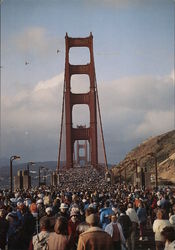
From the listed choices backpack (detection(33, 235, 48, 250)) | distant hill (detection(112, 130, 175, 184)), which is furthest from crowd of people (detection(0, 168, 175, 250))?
distant hill (detection(112, 130, 175, 184))

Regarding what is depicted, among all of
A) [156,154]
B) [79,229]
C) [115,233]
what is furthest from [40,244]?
[156,154]

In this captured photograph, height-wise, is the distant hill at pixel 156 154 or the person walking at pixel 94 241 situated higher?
the person walking at pixel 94 241

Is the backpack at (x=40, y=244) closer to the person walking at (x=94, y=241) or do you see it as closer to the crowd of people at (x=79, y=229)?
the crowd of people at (x=79, y=229)

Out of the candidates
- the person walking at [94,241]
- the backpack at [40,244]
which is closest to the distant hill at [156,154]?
the backpack at [40,244]

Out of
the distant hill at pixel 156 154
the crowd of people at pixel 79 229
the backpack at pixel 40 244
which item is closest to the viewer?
the crowd of people at pixel 79 229

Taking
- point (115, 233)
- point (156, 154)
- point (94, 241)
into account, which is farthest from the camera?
point (156, 154)

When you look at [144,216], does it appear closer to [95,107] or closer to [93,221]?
[93,221]

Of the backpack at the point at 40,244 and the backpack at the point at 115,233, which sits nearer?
the backpack at the point at 40,244

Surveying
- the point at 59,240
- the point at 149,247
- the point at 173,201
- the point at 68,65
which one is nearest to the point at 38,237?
the point at 59,240

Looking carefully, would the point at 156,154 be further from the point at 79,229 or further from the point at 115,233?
the point at 79,229
